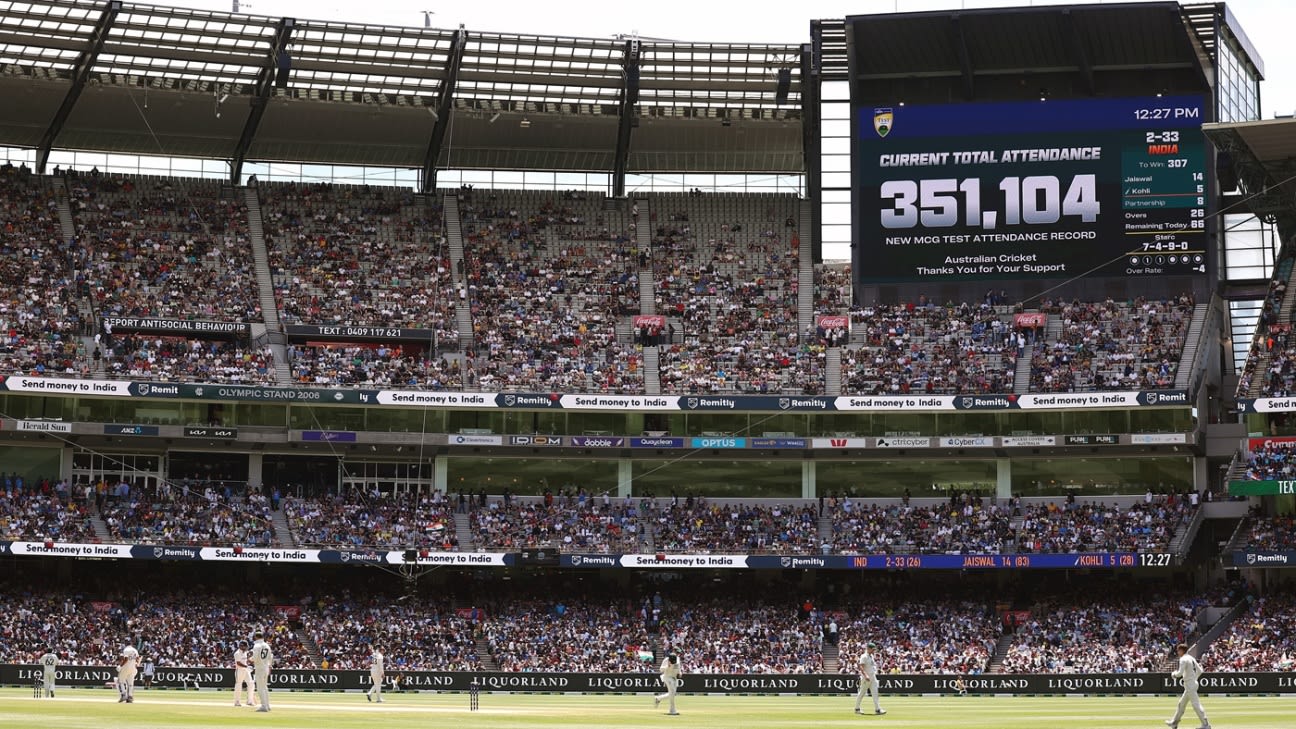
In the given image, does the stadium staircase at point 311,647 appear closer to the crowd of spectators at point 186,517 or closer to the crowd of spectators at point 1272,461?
the crowd of spectators at point 186,517

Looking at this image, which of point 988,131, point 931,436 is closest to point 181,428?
point 931,436

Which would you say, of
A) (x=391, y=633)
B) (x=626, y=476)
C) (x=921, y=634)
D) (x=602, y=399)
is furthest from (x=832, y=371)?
(x=391, y=633)

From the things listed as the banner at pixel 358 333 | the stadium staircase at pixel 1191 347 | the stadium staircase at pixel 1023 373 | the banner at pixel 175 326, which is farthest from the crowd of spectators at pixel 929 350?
the banner at pixel 175 326

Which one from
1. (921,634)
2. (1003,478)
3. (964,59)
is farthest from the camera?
(964,59)

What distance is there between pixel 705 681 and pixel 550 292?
Result: 24398mm

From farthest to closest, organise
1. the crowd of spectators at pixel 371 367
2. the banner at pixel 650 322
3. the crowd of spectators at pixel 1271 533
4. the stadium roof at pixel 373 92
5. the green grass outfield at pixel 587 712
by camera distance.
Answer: the banner at pixel 650 322, the stadium roof at pixel 373 92, the crowd of spectators at pixel 371 367, the crowd of spectators at pixel 1271 533, the green grass outfield at pixel 587 712

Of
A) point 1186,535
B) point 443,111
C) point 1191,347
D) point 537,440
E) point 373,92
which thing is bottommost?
point 1186,535

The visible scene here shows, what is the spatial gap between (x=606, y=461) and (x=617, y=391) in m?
3.65

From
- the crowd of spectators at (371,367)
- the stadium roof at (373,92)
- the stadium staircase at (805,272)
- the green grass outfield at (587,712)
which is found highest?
the stadium roof at (373,92)

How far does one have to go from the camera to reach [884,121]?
7188 cm

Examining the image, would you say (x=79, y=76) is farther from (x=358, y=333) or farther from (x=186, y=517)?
(x=186, y=517)

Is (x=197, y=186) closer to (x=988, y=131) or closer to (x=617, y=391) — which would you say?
(x=617, y=391)

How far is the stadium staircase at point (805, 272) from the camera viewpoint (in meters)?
72.5

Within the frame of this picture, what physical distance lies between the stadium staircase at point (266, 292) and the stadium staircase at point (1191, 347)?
1470 inches
